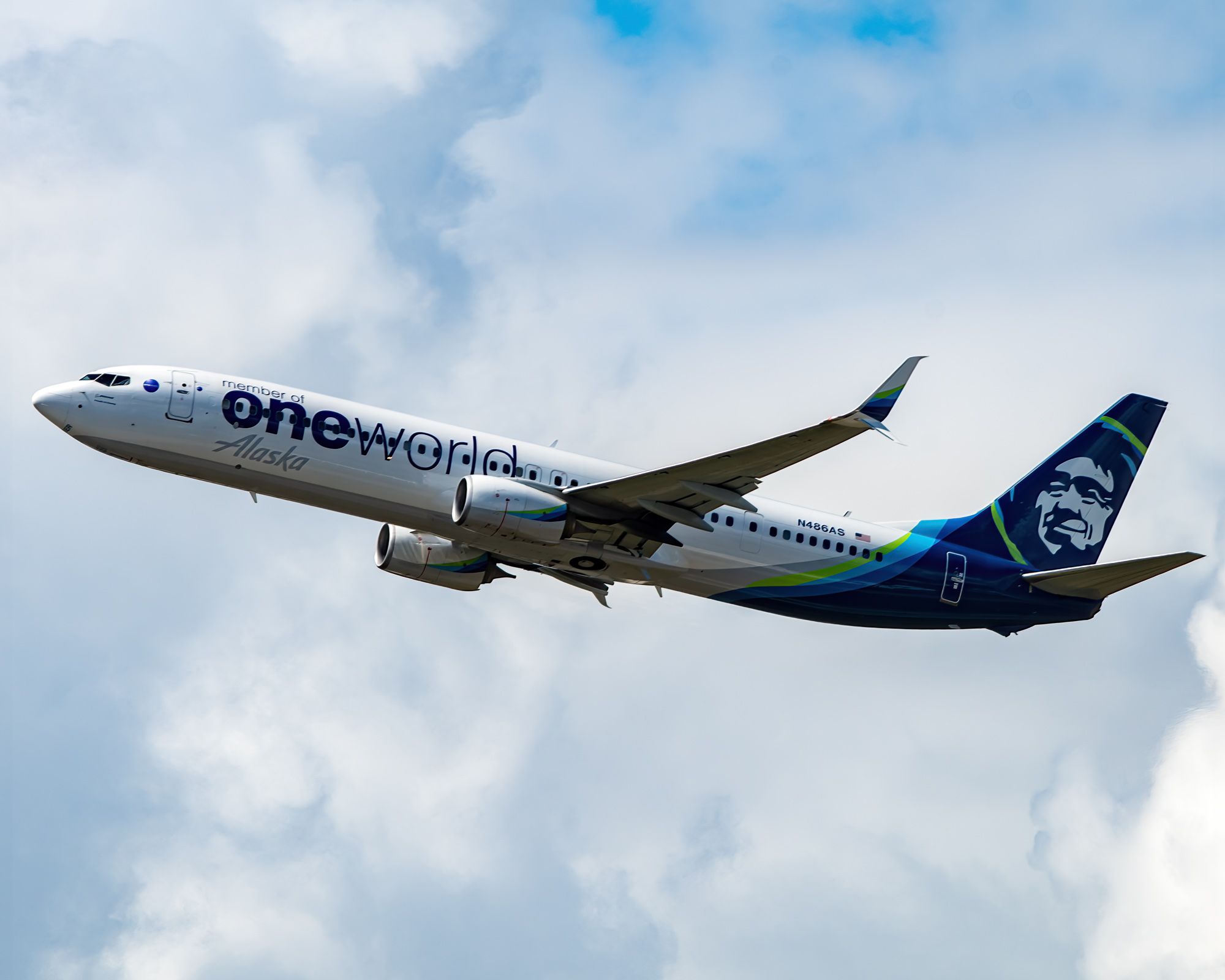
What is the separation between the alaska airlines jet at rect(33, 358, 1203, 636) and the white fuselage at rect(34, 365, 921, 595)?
0.05 m

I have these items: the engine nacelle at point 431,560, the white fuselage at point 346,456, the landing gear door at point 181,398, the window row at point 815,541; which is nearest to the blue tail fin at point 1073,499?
the window row at point 815,541

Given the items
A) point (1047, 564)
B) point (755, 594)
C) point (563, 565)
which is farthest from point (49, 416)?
point (1047, 564)

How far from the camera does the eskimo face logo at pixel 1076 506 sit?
164ft

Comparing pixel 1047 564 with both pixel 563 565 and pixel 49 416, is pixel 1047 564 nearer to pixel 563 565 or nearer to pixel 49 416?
pixel 563 565

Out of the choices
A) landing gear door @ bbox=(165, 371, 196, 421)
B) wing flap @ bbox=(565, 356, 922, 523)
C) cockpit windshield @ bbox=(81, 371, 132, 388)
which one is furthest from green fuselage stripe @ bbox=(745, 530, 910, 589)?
cockpit windshield @ bbox=(81, 371, 132, 388)

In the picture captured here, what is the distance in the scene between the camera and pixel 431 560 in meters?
→ 48.7

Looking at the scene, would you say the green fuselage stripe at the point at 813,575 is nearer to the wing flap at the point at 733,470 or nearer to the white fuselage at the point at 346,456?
the white fuselage at the point at 346,456

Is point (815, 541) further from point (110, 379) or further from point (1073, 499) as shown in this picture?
point (110, 379)

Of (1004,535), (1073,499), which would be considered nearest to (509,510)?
(1004,535)

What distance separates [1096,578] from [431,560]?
20.7m

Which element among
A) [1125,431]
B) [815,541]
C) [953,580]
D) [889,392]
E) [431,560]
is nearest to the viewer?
[889,392]

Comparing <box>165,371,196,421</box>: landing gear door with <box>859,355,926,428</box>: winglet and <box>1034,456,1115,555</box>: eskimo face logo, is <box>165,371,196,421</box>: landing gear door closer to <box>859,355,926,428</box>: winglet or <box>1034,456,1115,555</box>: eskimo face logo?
<box>859,355,926,428</box>: winglet

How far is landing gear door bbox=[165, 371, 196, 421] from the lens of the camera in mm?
40531

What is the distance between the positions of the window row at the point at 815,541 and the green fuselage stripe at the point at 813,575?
16 cm
